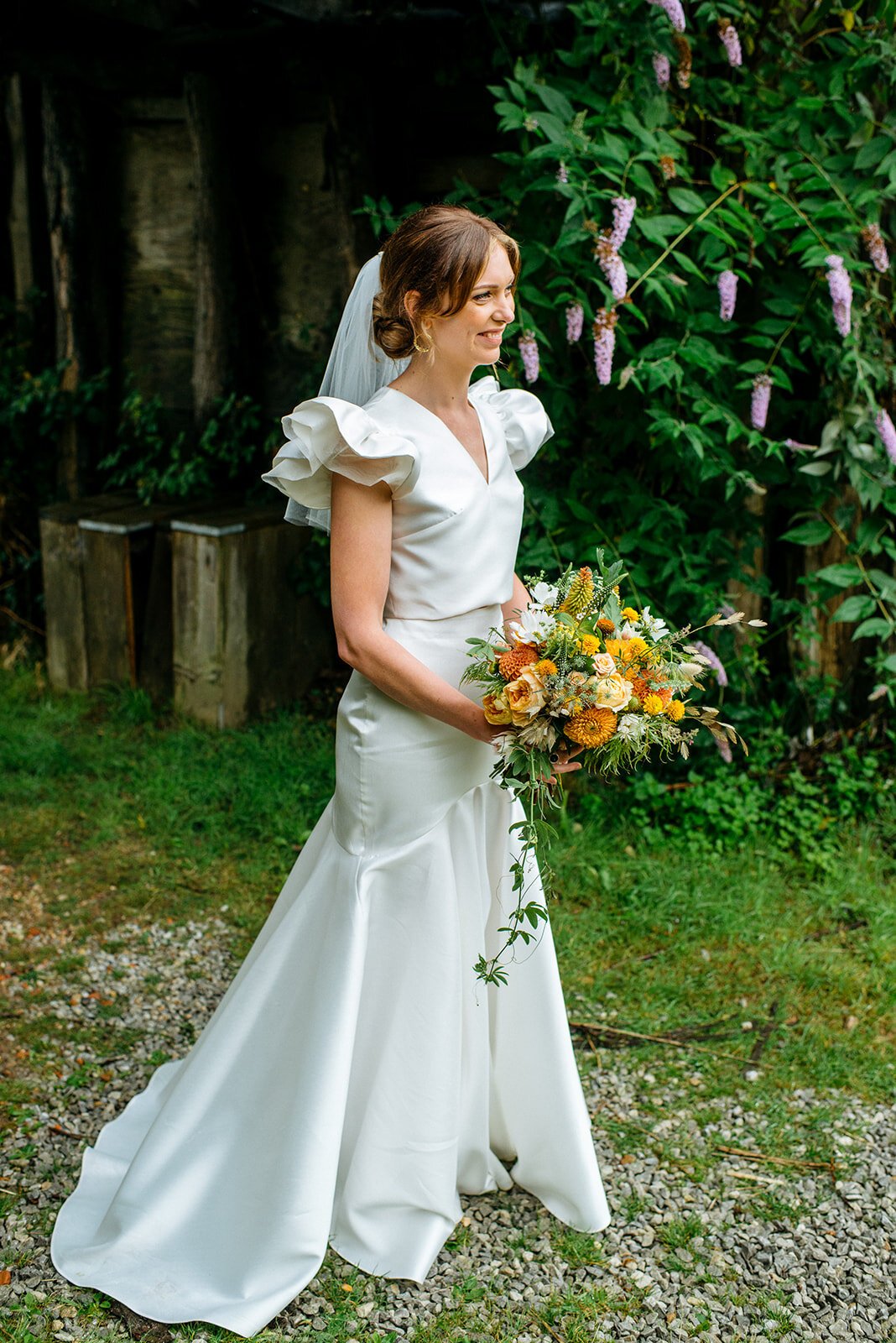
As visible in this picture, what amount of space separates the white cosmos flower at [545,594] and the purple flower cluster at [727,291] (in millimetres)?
1984

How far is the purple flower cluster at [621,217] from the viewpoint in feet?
11.8

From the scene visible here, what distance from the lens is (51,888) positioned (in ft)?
13.3

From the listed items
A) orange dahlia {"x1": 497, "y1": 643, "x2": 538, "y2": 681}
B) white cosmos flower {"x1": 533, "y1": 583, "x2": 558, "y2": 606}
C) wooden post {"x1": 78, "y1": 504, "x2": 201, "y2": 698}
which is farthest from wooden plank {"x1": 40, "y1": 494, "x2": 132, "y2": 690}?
orange dahlia {"x1": 497, "y1": 643, "x2": 538, "y2": 681}

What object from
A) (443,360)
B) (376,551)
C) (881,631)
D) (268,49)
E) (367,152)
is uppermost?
(268,49)

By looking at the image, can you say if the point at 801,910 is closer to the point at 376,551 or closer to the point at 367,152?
the point at 376,551

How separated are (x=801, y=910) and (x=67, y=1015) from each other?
2301 millimetres

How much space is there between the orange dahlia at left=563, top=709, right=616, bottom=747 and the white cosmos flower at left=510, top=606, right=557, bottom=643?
6.0 inches

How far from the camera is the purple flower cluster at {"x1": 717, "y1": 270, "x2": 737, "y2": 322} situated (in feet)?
12.3

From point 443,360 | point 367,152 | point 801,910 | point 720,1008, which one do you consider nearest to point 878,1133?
point 720,1008

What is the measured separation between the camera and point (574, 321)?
147 inches

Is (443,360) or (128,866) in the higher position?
(443,360)

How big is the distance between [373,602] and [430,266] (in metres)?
0.60

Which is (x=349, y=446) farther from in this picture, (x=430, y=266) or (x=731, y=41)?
(x=731, y=41)

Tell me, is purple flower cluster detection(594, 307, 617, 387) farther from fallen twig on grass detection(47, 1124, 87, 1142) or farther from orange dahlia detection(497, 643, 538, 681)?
fallen twig on grass detection(47, 1124, 87, 1142)
